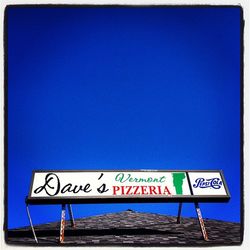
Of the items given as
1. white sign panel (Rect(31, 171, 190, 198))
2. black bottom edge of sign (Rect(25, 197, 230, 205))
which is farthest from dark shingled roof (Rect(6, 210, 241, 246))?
white sign panel (Rect(31, 171, 190, 198))

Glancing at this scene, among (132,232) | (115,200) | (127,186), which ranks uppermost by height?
(127,186)

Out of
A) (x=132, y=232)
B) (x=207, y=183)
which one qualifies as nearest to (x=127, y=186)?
(x=132, y=232)

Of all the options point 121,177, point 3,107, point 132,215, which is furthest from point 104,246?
point 132,215

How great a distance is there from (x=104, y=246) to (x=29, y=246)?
2.77 feet

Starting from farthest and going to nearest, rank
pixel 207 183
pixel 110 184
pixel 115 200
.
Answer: pixel 207 183, pixel 110 184, pixel 115 200

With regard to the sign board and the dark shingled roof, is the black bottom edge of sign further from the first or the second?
the dark shingled roof

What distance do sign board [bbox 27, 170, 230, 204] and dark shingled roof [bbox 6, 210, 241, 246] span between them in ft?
1.52

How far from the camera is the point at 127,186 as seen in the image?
24.5 ft

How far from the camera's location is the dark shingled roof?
648 centimetres

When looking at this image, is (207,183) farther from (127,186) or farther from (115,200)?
(115,200)

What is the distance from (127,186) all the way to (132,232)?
0.63m

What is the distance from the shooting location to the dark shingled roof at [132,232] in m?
6.48

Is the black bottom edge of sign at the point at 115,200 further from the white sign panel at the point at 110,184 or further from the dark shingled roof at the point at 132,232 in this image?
the dark shingled roof at the point at 132,232

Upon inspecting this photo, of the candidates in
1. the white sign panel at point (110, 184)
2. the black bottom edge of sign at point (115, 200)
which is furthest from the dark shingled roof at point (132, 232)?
the white sign panel at point (110, 184)
